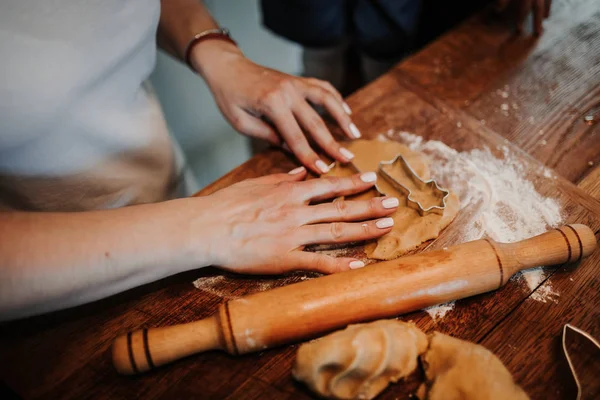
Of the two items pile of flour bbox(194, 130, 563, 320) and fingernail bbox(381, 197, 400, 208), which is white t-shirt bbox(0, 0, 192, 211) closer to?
pile of flour bbox(194, 130, 563, 320)

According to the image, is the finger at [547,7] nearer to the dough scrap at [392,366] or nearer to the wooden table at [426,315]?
the wooden table at [426,315]

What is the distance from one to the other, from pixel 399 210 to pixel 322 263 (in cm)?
28

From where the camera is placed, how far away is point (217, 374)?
0.97 metres

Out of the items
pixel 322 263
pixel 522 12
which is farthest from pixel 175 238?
pixel 522 12

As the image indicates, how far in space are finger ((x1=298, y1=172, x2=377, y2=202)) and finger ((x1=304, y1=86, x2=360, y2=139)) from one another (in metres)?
0.19

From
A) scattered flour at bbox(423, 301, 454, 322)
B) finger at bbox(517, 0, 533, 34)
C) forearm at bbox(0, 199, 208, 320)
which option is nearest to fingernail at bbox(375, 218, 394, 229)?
scattered flour at bbox(423, 301, 454, 322)

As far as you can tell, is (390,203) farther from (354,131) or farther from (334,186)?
(354,131)

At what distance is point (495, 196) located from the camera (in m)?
1.21

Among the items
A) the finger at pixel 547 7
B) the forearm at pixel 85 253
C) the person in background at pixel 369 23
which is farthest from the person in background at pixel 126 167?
the finger at pixel 547 7

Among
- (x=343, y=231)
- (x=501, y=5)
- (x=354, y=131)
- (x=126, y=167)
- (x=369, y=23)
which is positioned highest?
(x=501, y=5)

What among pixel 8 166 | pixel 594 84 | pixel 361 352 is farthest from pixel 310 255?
pixel 594 84

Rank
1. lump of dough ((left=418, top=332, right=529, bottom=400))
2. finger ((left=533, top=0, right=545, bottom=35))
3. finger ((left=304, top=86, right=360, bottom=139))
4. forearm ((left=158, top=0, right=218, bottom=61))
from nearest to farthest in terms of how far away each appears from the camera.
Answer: lump of dough ((left=418, top=332, right=529, bottom=400)), finger ((left=304, top=86, right=360, bottom=139)), forearm ((left=158, top=0, right=218, bottom=61)), finger ((left=533, top=0, right=545, bottom=35))

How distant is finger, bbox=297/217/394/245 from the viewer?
1.08 meters

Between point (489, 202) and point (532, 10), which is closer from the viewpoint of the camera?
point (489, 202)
